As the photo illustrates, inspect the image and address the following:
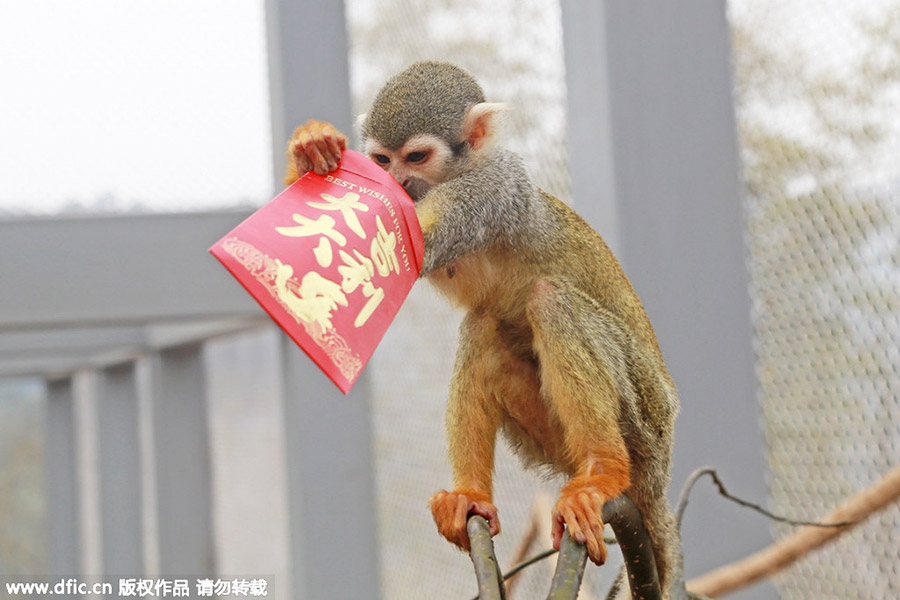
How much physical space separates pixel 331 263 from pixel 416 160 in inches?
20.1

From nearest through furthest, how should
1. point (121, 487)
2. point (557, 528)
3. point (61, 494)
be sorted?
1. point (557, 528)
2. point (121, 487)
3. point (61, 494)

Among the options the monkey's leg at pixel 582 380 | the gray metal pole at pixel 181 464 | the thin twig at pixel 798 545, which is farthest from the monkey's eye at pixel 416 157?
the gray metal pole at pixel 181 464

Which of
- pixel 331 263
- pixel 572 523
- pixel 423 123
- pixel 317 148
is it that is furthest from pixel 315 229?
pixel 423 123

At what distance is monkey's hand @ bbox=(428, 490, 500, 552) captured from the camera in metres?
0.79

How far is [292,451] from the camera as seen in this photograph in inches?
83.3

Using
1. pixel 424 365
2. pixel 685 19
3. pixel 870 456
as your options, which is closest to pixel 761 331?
pixel 870 456

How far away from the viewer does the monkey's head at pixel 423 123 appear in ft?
3.01

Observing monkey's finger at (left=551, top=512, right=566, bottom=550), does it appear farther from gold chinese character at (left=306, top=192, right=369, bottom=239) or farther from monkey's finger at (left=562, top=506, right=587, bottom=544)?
gold chinese character at (left=306, top=192, right=369, bottom=239)

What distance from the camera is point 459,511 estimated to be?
2.68 feet

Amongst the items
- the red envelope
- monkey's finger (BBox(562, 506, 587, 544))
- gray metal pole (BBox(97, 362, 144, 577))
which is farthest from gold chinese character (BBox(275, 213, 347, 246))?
gray metal pole (BBox(97, 362, 144, 577))

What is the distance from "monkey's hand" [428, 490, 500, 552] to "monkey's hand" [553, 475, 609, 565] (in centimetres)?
6

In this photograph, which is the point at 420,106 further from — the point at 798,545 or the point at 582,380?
the point at 798,545

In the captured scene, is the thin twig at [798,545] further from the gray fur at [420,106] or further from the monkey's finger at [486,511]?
the gray fur at [420,106]

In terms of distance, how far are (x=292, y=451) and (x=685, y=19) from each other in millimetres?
1319
